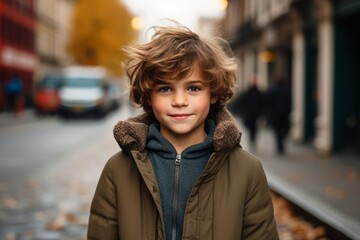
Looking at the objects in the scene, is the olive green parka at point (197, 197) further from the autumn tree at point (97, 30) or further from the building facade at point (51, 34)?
the autumn tree at point (97, 30)

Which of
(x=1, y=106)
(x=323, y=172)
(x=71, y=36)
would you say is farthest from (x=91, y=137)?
(x=71, y=36)

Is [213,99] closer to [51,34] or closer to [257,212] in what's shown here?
[257,212]

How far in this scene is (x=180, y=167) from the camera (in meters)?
2.60

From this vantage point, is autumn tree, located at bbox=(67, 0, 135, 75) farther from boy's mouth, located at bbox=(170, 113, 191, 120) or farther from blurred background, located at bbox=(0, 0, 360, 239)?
boy's mouth, located at bbox=(170, 113, 191, 120)

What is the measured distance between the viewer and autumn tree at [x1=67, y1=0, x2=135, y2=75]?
198ft

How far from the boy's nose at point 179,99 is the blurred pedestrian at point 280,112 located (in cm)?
1311

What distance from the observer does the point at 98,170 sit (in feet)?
41.8

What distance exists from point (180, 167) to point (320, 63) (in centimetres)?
1456

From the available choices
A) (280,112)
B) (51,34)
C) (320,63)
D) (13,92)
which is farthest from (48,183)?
(51,34)

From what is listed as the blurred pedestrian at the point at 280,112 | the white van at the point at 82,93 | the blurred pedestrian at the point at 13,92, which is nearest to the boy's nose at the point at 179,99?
the blurred pedestrian at the point at 280,112

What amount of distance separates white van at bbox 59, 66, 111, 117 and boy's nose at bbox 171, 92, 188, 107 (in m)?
30.5

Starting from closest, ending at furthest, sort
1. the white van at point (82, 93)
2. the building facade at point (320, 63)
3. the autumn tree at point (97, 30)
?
the building facade at point (320, 63)
the white van at point (82, 93)
the autumn tree at point (97, 30)

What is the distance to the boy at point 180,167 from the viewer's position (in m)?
2.56

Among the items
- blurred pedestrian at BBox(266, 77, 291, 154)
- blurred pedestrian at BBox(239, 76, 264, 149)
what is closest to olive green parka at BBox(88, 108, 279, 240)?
blurred pedestrian at BBox(266, 77, 291, 154)
